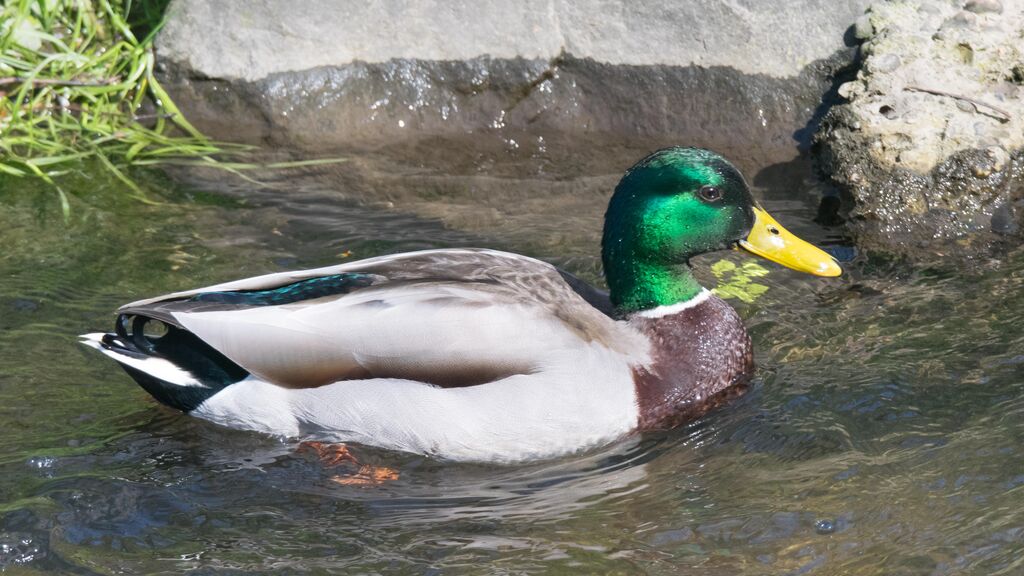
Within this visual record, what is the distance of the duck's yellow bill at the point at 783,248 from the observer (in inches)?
212

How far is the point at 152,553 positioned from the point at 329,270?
4.35 feet

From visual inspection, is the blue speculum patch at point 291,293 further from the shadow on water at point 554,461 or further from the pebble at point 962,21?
the pebble at point 962,21

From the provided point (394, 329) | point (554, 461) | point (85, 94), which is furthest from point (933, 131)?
point (85, 94)

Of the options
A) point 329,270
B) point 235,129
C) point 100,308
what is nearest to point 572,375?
point 329,270

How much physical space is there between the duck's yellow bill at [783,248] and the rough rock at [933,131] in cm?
121

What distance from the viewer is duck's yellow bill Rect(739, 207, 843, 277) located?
17.7 feet

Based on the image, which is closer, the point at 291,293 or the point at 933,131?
the point at 291,293

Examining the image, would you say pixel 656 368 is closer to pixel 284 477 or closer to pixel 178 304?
pixel 284 477

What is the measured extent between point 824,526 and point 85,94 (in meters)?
5.10

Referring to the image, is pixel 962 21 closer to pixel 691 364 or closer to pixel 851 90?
pixel 851 90

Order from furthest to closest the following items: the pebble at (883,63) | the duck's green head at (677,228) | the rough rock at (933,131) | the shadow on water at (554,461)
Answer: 1. the pebble at (883,63)
2. the rough rock at (933,131)
3. the duck's green head at (677,228)
4. the shadow on water at (554,461)

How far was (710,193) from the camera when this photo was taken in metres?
5.32

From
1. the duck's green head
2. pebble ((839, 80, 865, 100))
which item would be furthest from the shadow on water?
pebble ((839, 80, 865, 100))

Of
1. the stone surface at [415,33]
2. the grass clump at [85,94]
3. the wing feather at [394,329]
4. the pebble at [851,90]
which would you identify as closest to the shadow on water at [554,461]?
the wing feather at [394,329]
